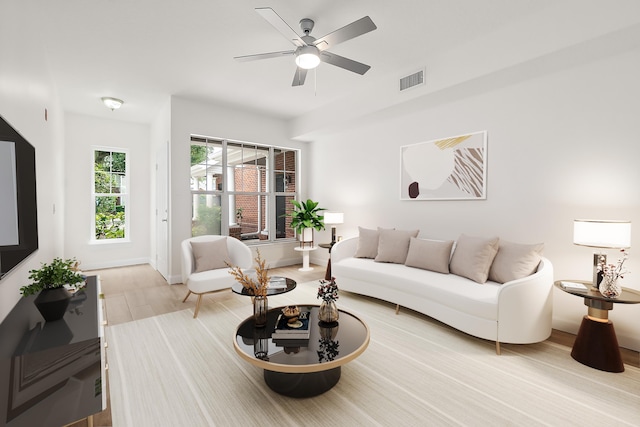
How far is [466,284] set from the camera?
2.98m

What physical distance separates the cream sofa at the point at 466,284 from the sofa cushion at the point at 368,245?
29 millimetres

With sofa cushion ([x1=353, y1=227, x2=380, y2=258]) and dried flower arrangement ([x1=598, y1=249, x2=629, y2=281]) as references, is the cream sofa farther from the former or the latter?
dried flower arrangement ([x1=598, y1=249, x2=629, y2=281])

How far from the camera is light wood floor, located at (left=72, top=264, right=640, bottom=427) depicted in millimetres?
3221

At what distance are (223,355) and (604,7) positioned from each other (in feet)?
13.6

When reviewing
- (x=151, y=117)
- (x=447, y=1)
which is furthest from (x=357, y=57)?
(x=151, y=117)

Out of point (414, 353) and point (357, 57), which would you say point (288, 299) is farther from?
point (357, 57)

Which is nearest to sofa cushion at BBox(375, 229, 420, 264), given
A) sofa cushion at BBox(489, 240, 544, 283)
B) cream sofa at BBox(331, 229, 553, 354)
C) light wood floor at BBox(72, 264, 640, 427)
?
cream sofa at BBox(331, 229, 553, 354)

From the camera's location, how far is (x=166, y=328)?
10.1 feet

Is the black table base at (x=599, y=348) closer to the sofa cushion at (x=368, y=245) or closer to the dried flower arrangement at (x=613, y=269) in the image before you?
the dried flower arrangement at (x=613, y=269)

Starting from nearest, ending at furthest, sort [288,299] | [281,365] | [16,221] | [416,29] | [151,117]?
[16,221], [281,365], [416,29], [288,299], [151,117]

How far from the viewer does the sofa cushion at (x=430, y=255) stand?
340 cm

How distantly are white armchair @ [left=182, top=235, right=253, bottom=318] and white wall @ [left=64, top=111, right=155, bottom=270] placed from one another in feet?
9.62

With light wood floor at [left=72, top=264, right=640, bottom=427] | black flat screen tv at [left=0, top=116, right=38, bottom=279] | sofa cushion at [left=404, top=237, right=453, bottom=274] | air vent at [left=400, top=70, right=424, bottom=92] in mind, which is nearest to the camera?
black flat screen tv at [left=0, top=116, right=38, bottom=279]

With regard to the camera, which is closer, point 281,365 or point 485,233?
point 281,365
